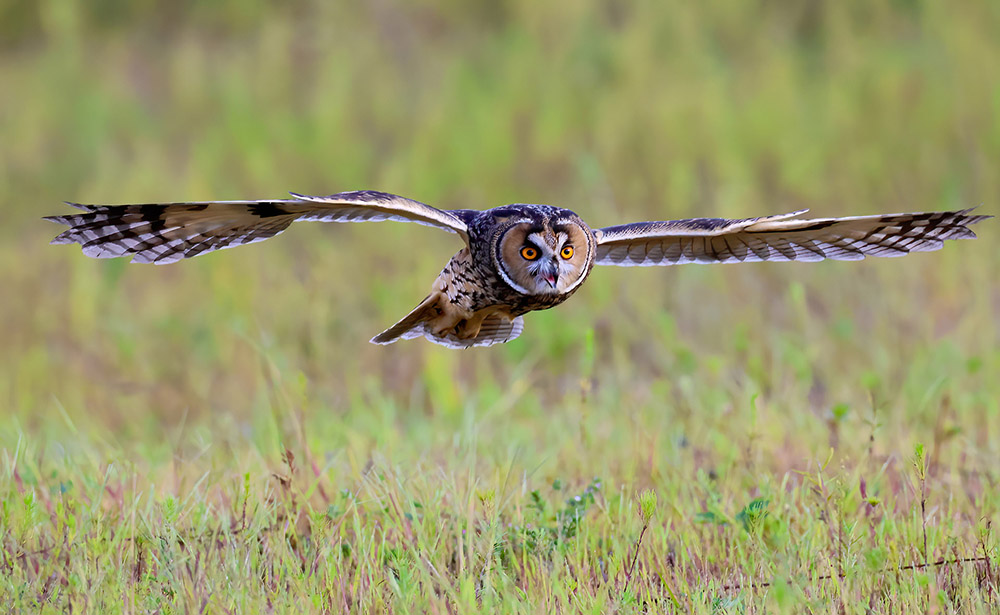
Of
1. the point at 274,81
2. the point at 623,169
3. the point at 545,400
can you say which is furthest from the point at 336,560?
the point at 274,81

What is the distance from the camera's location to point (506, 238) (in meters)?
3.19

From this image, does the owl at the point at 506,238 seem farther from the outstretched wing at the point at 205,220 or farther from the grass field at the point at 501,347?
the grass field at the point at 501,347

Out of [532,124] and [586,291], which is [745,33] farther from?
[586,291]

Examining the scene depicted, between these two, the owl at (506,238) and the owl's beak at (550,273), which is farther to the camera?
the owl's beak at (550,273)

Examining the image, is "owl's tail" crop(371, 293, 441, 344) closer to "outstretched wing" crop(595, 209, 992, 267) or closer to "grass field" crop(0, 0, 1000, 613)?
Result: "grass field" crop(0, 0, 1000, 613)

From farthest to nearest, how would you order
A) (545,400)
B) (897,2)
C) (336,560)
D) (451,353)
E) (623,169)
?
(897,2) < (623,169) < (451,353) < (545,400) < (336,560)

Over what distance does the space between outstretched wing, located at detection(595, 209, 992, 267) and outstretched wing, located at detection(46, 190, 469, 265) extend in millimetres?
638

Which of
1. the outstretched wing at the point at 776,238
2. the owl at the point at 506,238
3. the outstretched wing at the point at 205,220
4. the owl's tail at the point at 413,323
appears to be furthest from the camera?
the owl's tail at the point at 413,323

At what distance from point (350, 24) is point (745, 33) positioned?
11.1ft

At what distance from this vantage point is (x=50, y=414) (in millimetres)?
5969

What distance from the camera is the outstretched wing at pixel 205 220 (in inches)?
111

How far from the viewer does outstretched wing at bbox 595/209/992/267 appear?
3084mm

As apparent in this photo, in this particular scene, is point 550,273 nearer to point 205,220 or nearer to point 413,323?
point 413,323

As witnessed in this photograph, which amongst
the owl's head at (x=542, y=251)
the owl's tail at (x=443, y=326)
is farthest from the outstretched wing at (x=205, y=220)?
the owl's tail at (x=443, y=326)
